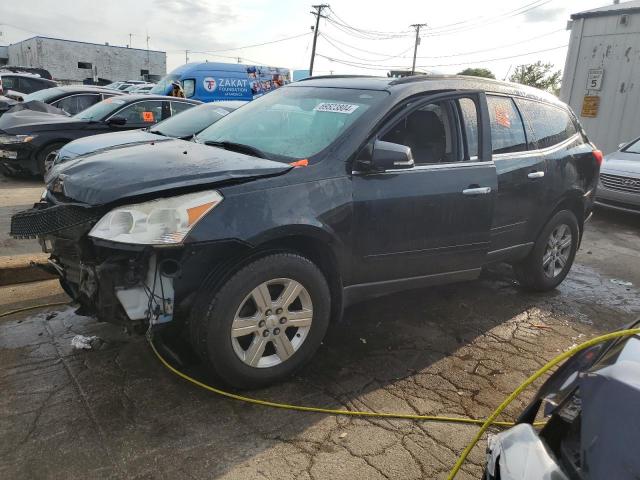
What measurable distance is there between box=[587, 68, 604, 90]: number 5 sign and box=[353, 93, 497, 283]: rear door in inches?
355

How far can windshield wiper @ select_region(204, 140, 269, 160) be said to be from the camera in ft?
11.0

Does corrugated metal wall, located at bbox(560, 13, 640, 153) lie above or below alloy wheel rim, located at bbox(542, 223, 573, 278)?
above

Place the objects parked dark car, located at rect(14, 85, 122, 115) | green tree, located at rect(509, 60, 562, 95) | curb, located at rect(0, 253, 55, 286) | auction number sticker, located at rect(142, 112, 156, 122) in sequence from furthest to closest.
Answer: green tree, located at rect(509, 60, 562, 95) → parked dark car, located at rect(14, 85, 122, 115) → auction number sticker, located at rect(142, 112, 156, 122) → curb, located at rect(0, 253, 55, 286)

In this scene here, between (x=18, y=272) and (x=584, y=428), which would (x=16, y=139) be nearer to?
(x=18, y=272)

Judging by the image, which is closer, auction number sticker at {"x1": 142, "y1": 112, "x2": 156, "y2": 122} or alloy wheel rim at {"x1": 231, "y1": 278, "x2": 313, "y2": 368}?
alloy wheel rim at {"x1": 231, "y1": 278, "x2": 313, "y2": 368}

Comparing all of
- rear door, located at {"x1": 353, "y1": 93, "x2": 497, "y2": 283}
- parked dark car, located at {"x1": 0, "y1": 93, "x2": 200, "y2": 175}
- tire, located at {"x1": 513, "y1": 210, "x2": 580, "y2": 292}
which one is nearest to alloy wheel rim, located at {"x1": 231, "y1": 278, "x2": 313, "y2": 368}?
rear door, located at {"x1": 353, "y1": 93, "x2": 497, "y2": 283}

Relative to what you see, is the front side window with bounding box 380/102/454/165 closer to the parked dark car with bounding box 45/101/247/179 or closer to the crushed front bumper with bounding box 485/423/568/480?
the parked dark car with bounding box 45/101/247/179

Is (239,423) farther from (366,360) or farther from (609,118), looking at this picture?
(609,118)

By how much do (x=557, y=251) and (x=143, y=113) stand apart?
721cm

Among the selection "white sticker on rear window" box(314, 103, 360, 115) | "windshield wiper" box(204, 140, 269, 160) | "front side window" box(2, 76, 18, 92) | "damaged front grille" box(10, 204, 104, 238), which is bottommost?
"damaged front grille" box(10, 204, 104, 238)

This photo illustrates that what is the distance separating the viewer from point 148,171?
2.83 meters

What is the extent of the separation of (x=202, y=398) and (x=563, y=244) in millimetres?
3683

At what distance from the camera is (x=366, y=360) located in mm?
3467

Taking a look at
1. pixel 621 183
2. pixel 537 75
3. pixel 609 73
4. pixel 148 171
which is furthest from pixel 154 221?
pixel 537 75
